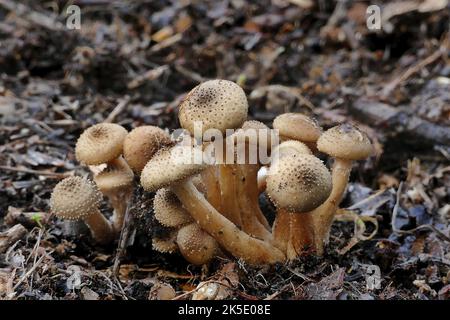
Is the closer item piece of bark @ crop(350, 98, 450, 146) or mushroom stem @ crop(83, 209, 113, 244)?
mushroom stem @ crop(83, 209, 113, 244)

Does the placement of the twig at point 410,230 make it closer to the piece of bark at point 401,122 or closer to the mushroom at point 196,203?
the mushroom at point 196,203

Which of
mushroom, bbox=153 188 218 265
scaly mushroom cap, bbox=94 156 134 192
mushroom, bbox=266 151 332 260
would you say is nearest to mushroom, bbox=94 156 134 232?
scaly mushroom cap, bbox=94 156 134 192

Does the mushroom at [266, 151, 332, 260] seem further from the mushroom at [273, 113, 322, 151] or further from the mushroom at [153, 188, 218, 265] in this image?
the mushroom at [153, 188, 218, 265]

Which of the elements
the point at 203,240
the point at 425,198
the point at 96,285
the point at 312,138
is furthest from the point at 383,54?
the point at 96,285

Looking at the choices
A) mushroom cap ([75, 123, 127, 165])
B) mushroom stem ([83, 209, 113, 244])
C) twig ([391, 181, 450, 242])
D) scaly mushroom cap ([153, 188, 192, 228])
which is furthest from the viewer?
twig ([391, 181, 450, 242])

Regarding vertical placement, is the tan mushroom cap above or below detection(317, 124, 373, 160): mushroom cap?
below

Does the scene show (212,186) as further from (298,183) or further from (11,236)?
(11,236)

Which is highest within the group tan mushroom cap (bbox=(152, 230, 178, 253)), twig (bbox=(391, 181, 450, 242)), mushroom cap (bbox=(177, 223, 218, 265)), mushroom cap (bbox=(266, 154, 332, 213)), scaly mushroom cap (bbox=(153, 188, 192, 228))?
mushroom cap (bbox=(266, 154, 332, 213))

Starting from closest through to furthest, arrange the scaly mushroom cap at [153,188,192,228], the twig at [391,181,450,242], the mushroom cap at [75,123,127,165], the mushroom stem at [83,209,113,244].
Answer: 1. the scaly mushroom cap at [153,188,192,228]
2. the mushroom cap at [75,123,127,165]
3. the mushroom stem at [83,209,113,244]
4. the twig at [391,181,450,242]
